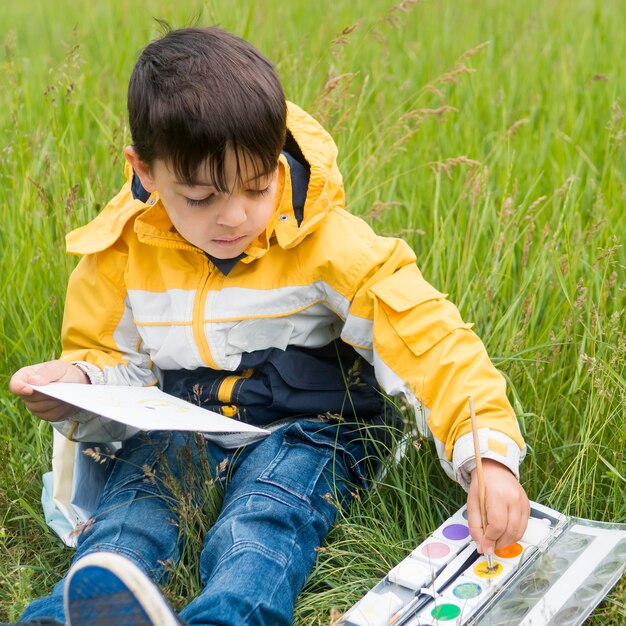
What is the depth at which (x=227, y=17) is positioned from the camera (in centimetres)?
403

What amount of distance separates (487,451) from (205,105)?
88 cm

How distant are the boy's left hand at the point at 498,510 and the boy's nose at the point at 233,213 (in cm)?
70

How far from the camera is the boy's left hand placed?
183 cm

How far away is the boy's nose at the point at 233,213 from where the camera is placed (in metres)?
1.97

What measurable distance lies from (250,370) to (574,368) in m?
0.81

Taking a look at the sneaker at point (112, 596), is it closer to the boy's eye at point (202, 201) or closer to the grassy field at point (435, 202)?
the grassy field at point (435, 202)

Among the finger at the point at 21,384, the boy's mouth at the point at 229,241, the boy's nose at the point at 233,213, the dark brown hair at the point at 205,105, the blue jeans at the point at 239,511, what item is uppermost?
the dark brown hair at the point at 205,105

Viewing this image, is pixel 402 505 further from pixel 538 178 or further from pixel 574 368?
pixel 538 178

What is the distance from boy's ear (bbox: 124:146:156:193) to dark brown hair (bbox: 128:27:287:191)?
38 mm

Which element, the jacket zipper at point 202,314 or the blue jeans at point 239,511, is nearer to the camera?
the blue jeans at point 239,511

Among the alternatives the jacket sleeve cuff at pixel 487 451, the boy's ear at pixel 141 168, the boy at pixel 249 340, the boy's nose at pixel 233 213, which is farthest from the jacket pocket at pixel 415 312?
the boy's ear at pixel 141 168

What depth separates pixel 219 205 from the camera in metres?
1.97

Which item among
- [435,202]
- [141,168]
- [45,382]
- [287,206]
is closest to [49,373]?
[45,382]

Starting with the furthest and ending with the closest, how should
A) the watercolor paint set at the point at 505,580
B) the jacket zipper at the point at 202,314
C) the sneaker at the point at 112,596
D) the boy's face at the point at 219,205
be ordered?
the jacket zipper at the point at 202,314 → the boy's face at the point at 219,205 → the watercolor paint set at the point at 505,580 → the sneaker at the point at 112,596
